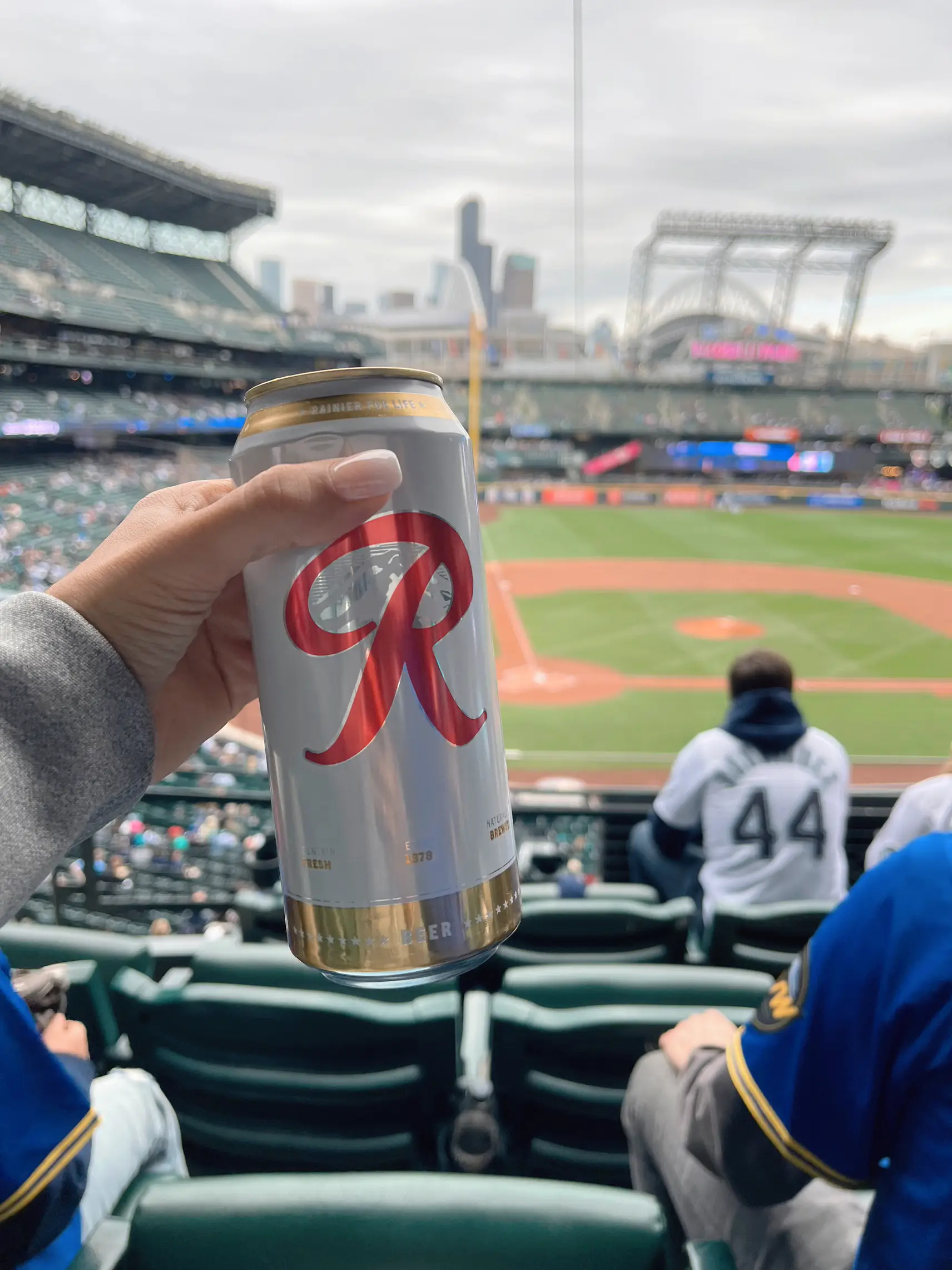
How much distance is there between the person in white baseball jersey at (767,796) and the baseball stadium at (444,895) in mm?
13

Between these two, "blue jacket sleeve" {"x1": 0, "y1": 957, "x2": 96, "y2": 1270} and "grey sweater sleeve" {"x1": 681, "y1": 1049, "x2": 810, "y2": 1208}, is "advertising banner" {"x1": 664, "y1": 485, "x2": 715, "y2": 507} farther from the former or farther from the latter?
"blue jacket sleeve" {"x1": 0, "y1": 957, "x2": 96, "y2": 1270}

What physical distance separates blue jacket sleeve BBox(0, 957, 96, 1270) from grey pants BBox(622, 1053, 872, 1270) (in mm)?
1017

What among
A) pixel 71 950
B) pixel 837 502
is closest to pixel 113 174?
pixel 71 950

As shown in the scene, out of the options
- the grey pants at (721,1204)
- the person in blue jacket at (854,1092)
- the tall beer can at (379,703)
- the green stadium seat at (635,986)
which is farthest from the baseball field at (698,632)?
the tall beer can at (379,703)

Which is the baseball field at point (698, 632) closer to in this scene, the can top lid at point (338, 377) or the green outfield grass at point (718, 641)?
the green outfield grass at point (718, 641)

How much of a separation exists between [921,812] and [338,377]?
9.22ft

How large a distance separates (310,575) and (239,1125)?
143 cm

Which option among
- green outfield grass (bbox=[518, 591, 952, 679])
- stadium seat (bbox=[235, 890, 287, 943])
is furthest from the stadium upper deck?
stadium seat (bbox=[235, 890, 287, 943])

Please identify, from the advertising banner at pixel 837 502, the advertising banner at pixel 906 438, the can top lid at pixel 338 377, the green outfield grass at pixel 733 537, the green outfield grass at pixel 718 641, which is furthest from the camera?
the advertising banner at pixel 906 438

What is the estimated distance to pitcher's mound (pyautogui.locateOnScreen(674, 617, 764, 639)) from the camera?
628 inches

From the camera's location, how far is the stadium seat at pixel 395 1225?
3.51 feet

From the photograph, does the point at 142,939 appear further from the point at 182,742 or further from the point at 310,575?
the point at 310,575

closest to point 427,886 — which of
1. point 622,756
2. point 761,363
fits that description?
point 622,756

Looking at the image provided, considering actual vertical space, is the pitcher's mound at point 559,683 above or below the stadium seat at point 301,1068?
below
